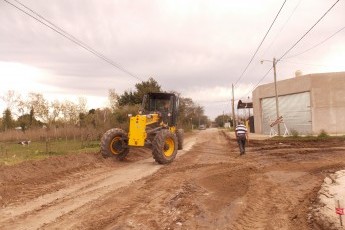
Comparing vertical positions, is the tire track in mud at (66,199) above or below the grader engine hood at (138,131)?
below

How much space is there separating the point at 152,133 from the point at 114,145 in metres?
1.70

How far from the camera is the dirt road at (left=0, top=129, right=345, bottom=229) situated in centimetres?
698

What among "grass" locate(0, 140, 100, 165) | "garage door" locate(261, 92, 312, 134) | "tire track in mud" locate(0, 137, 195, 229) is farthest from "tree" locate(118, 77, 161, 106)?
"tire track in mud" locate(0, 137, 195, 229)

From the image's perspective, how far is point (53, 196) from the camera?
29.8 feet

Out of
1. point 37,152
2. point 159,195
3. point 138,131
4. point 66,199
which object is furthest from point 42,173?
point 37,152

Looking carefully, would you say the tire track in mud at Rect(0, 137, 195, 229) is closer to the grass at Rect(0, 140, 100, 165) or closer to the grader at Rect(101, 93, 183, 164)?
the grader at Rect(101, 93, 183, 164)

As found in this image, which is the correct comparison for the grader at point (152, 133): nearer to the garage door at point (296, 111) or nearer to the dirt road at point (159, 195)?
the dirt road at point (159, 195)

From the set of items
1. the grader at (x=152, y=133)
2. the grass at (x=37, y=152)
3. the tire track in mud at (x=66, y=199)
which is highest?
the grader at (x=152, y=133)

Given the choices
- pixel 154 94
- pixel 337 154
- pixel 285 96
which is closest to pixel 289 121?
pixel 285 96

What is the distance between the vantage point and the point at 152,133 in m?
16.2

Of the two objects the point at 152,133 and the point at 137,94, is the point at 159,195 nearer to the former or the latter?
the point at 152,133

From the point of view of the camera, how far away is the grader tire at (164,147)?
14.6 m

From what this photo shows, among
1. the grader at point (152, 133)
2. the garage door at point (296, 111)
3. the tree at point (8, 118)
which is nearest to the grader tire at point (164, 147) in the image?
the grader at point (152, 133)

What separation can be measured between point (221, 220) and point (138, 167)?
748 cm
